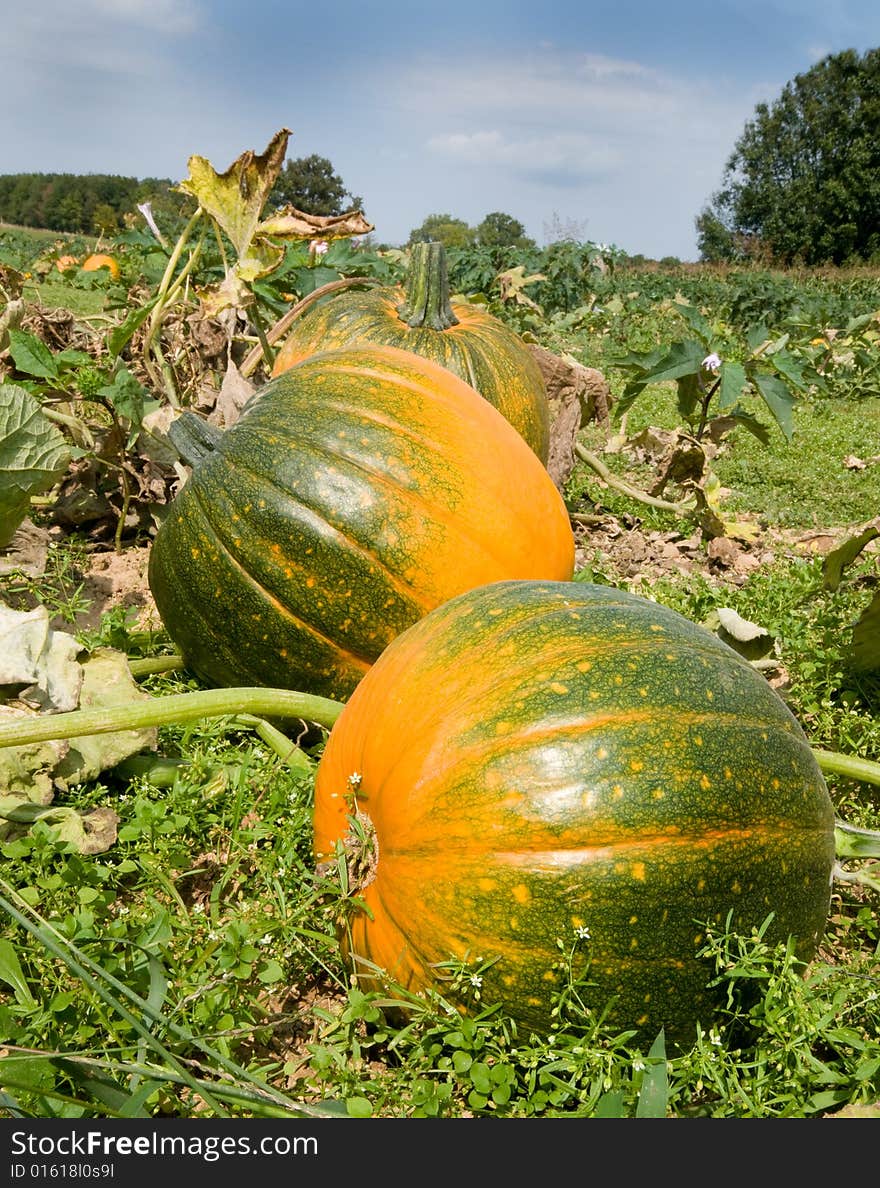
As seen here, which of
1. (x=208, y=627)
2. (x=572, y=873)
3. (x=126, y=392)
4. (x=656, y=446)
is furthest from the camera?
(x=656, y=446)

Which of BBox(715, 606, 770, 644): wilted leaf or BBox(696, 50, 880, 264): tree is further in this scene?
BBox(696, 50, 880, 264): tree

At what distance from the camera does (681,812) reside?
5.50 ft

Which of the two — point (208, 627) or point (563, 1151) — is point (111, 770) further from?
point (563, 1151)

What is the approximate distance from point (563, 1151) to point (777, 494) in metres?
5.16

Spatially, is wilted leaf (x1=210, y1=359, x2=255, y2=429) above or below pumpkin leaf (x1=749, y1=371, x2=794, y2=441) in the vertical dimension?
below

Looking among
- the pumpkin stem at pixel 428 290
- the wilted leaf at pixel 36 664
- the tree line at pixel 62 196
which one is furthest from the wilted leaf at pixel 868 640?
the tree line at pixel 62 196

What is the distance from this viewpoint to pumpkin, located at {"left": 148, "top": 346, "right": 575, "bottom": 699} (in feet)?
8.30

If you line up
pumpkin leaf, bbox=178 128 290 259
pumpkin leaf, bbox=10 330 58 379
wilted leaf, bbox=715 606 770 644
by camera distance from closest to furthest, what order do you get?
wilted leaf, bbox=715 606 770 644, pumpkin leaf, bbox=178 128 290 259, pumpkin leaf, bbox=10 330 58 379

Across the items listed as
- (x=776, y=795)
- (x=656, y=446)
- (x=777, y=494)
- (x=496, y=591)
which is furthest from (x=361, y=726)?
(x=777, y=494)

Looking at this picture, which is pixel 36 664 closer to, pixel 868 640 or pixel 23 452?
pixel 23 452

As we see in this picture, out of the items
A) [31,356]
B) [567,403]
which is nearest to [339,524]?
[31,356]

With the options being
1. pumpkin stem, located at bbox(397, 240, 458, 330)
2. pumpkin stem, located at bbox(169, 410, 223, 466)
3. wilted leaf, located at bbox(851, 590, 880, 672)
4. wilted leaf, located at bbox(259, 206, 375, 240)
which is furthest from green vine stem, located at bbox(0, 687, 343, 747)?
pumpkin stem, located at bbox(397, 240, 458, 330)

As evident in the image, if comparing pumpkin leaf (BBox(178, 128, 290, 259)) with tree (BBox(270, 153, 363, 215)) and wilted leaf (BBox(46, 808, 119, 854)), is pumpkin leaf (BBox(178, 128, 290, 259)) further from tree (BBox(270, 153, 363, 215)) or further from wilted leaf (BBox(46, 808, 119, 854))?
tree (BBox(270, 153, 363, 215))

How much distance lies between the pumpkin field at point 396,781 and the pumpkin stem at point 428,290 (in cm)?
2
